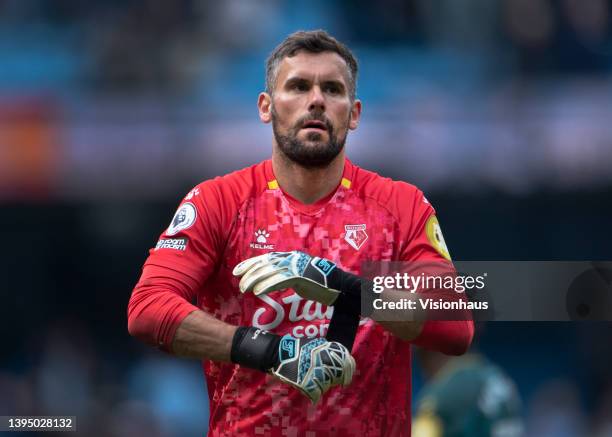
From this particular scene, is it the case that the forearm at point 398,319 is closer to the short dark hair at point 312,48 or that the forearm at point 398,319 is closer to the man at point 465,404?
the short dark hair at point 312,48

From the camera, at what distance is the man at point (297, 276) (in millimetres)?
4445

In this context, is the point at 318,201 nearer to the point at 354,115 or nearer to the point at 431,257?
the point at 354,115

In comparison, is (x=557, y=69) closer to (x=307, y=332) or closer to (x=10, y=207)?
(x=10, y=207)

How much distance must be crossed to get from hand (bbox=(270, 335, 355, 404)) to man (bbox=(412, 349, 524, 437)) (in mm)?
2806

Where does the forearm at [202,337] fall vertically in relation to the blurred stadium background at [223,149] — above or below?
below

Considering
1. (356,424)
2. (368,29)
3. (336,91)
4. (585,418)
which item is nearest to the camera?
(356,424)

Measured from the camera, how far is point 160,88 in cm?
1296

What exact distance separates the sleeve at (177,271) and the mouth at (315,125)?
517mm

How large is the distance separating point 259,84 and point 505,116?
285 centimetres

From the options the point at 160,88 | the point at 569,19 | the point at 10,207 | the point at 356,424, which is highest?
the point at 569,19

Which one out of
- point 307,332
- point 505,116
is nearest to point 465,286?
point 307,332

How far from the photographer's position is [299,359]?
430 cm

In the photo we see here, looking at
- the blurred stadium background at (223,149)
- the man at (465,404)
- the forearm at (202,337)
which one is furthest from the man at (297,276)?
the blurred stadium background at (223,149)

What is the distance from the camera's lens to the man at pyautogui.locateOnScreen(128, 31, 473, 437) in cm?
445
